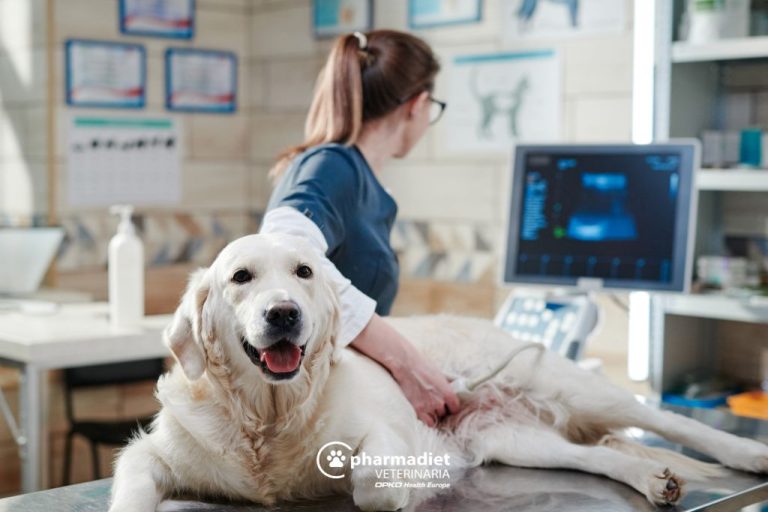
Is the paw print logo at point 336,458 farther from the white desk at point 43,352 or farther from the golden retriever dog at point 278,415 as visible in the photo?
the white desk at point 43,352

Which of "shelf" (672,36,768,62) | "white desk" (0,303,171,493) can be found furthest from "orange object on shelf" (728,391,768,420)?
"white desk" (0,303,171,493)

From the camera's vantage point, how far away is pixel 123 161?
16.1 feet

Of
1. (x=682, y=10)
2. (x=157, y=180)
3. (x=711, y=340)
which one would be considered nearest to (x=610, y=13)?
(x=682, y=10)

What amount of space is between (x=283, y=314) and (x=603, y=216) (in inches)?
61.4

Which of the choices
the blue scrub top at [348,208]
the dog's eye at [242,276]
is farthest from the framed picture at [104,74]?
the dog's eye at [242,276]

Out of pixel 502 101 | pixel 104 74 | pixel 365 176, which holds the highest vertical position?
pixel 104 74

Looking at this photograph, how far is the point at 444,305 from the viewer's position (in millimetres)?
4355

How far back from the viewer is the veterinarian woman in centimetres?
185

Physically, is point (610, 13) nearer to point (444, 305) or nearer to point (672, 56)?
point (672, 56)

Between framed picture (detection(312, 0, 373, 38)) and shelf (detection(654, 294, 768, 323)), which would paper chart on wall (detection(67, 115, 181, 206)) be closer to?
framed picture (detection(312, 0, 373, 38))

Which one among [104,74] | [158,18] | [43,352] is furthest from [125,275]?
[158,18]

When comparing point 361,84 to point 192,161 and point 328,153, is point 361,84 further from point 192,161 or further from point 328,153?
point 192,161

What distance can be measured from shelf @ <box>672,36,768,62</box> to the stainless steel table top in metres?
1.68

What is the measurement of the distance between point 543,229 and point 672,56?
771 mm
